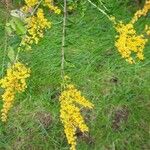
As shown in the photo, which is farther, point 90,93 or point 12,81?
point 90,93

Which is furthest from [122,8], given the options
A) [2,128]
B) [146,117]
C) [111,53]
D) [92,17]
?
[2,128]

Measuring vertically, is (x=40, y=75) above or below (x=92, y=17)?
below

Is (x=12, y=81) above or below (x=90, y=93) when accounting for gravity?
above

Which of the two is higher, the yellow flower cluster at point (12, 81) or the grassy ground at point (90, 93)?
the yellow flower cluster at point (12, 81)

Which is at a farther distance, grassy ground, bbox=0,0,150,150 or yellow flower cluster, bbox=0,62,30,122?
grassy ground, bbox=0,0,150,150

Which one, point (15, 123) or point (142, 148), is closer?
point (142, 148)

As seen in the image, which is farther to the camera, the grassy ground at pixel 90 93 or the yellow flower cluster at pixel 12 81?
the grassy ground at pixel 90 93

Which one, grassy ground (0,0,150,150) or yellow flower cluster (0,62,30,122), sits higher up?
yellow flower cluster (0,62,30,122)

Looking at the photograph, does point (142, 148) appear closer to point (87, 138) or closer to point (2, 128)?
point (87, 138)
